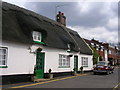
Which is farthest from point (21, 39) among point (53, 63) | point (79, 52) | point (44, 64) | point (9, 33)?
point (79, 52)

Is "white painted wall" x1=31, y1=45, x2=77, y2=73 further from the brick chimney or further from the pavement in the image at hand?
the brick chimney

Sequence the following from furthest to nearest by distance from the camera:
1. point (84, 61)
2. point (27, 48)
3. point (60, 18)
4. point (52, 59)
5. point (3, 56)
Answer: point (60, 18) → point (84, 61) → point (52, 59) → point (27, 48) → point (3, 56)

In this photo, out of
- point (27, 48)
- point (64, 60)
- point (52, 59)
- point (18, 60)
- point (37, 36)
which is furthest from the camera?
point (64, 60)

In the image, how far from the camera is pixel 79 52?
2281 cm

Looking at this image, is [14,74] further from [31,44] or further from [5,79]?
[31,44]

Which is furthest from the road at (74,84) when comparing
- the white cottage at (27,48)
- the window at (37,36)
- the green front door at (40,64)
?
the window at (37,36)

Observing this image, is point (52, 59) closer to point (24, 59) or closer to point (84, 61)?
point (24, 59)

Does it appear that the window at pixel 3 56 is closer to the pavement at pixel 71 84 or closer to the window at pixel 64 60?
the pavement at pixel 71 84

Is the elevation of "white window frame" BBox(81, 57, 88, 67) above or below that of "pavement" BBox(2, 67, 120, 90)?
above

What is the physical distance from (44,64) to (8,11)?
5625mm

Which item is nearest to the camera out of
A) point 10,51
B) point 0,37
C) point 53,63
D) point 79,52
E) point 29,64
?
point 0,37

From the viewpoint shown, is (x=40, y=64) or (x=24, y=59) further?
(x=40, y=64)

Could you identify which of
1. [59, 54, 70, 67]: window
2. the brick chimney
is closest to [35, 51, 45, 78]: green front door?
[59, 54, 70, 67]: window

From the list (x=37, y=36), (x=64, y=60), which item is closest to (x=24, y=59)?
(x=37, y=36)
